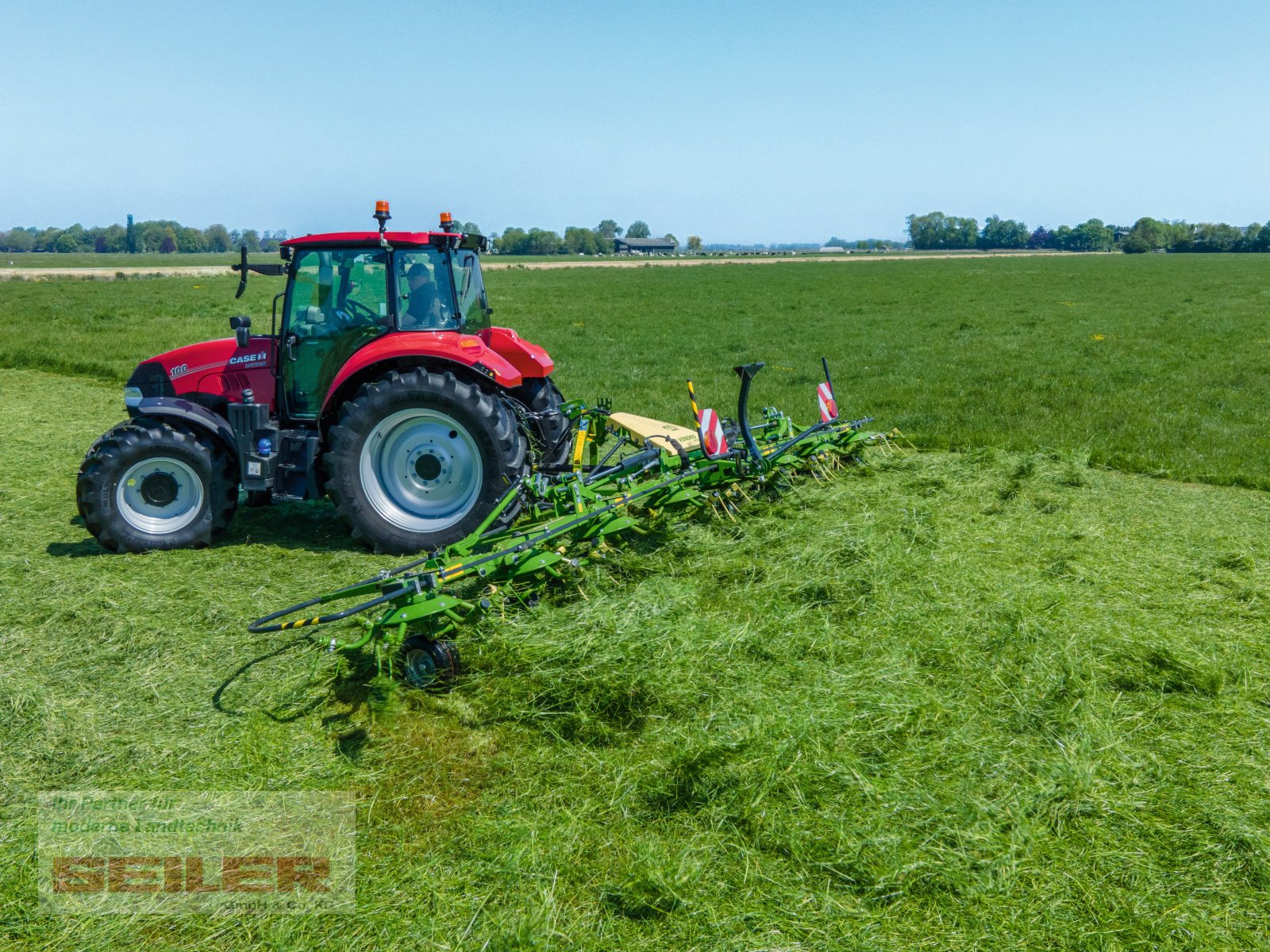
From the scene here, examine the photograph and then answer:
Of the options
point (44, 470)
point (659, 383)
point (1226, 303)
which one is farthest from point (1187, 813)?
point (1226, 303)

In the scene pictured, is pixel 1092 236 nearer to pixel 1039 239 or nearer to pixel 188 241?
pixel 1039 239

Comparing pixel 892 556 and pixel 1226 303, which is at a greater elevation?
pixel 1226 303

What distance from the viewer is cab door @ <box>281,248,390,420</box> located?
648 cm

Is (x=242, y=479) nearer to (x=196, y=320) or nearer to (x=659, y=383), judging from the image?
(x=659, y=383)

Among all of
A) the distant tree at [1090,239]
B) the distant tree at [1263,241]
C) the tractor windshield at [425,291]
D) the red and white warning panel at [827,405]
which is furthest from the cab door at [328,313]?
the distant tree at [1090,239]

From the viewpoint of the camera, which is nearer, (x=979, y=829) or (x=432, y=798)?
(x=979, y=829)

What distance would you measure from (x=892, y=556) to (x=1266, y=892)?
114 inches

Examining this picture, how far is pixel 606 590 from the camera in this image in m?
5.25

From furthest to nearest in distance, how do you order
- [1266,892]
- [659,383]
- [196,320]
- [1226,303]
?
[1226,303] → [196,320] → [659,383] → [1266,892]

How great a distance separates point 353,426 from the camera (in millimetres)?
6012

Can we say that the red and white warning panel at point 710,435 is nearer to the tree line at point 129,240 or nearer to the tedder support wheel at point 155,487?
the tedder support wheel at point 155,487

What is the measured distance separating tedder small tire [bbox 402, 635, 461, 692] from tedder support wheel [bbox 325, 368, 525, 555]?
152cm

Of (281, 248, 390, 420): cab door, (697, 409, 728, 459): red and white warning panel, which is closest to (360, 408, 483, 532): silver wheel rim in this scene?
(281, 248, 390, 420): cab door

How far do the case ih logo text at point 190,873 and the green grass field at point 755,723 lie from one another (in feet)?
0.44
